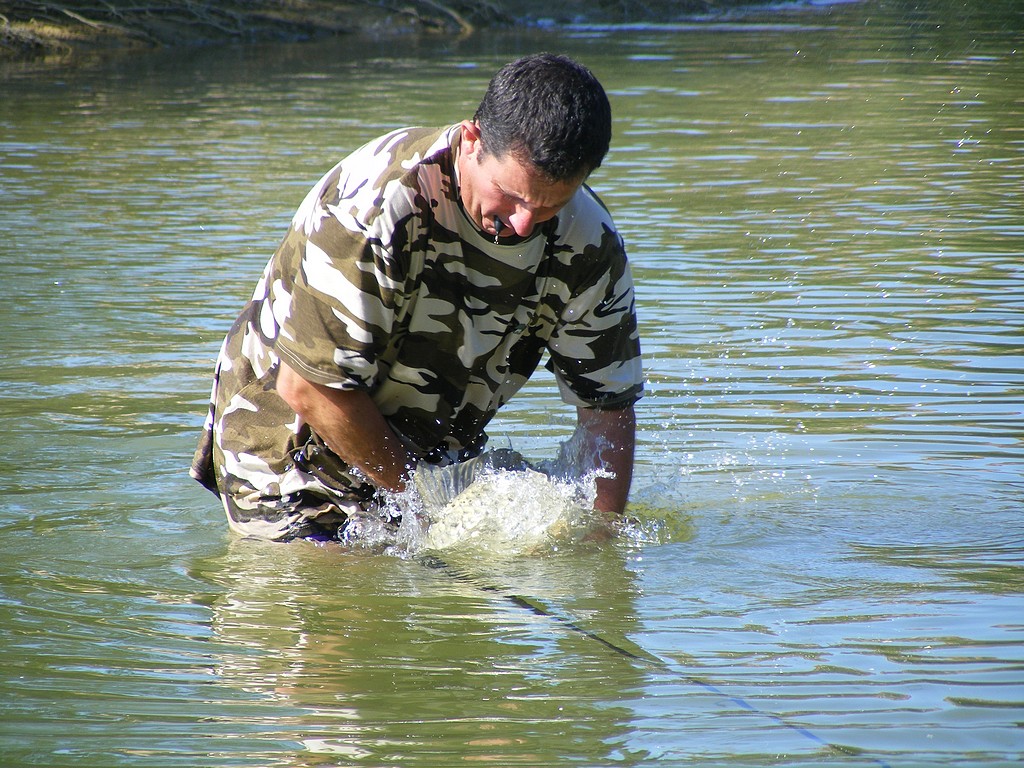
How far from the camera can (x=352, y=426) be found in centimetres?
364

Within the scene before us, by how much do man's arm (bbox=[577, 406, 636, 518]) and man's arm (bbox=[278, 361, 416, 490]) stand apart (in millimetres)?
540

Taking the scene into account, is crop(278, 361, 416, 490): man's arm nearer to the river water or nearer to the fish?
the fish

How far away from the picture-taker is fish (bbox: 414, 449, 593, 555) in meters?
4.01

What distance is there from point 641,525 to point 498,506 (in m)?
0.54

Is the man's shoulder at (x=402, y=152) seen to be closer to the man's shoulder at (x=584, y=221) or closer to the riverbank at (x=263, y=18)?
the man's shoulder at (x=584, y=221)

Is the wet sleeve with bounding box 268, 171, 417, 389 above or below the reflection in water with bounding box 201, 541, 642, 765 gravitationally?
above

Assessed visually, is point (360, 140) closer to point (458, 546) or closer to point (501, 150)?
point (458, 546)

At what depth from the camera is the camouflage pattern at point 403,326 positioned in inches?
136

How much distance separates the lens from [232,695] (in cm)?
317

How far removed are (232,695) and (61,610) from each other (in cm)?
85

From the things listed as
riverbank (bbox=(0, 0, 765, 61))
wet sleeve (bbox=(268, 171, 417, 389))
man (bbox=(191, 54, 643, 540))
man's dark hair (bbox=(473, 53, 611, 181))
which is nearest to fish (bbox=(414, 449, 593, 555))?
man (bbox=(191, 54, 643, 540))

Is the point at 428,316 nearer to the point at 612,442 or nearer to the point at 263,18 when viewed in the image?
the point at 612,442

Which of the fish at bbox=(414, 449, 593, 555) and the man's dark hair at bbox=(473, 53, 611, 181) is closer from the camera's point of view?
the man's dark hair at bbox=(473, 53, 611, 181)

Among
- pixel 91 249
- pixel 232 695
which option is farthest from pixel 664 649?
pixel 91 249
